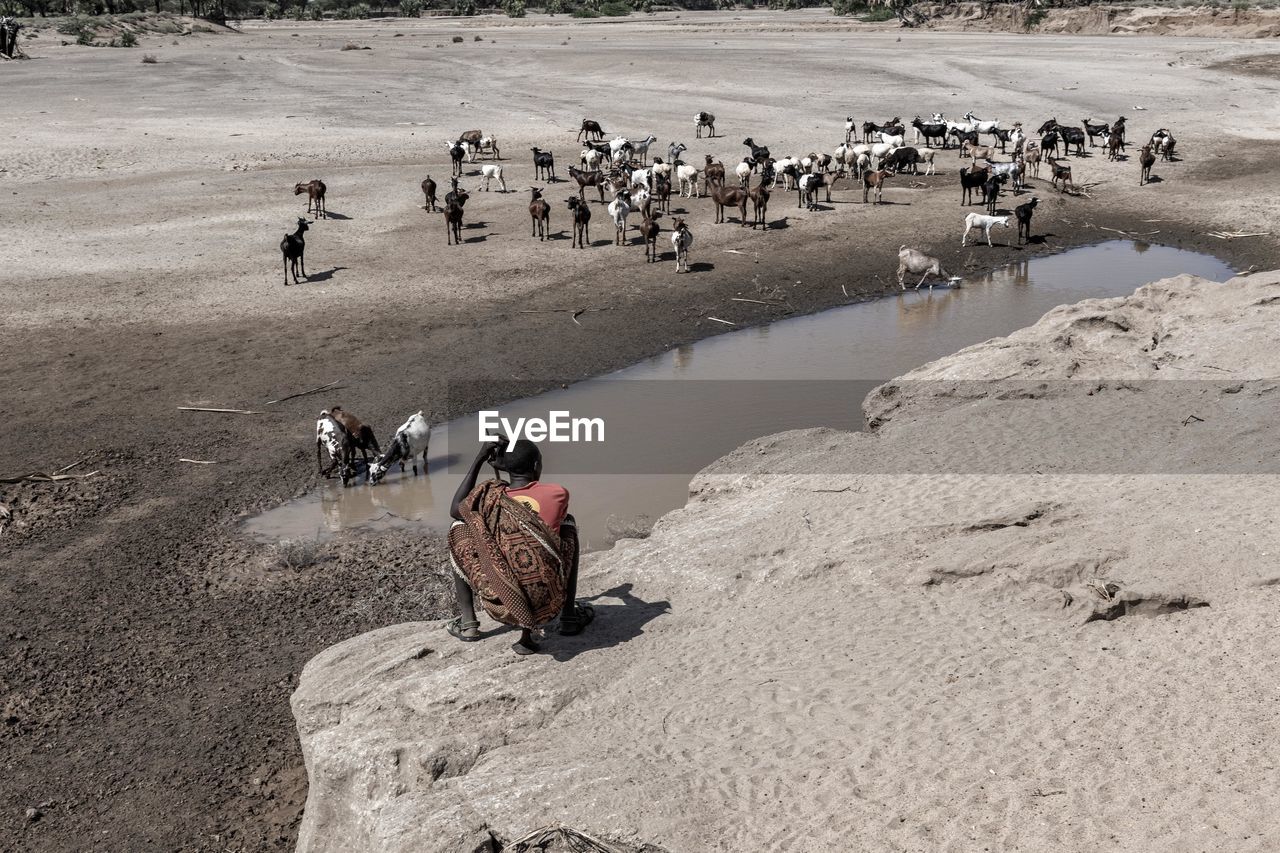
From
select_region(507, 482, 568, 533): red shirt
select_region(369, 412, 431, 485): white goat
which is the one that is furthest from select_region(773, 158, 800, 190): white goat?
select_region(507, 482, 568, 533): red shirt

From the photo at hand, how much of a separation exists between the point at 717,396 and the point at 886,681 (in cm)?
911

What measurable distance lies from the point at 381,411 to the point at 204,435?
2157 millimetres

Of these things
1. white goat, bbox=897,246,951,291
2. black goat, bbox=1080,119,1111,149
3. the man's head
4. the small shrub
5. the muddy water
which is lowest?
the small shrub

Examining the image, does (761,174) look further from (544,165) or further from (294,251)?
(294,251)

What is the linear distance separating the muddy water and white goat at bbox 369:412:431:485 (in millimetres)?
193

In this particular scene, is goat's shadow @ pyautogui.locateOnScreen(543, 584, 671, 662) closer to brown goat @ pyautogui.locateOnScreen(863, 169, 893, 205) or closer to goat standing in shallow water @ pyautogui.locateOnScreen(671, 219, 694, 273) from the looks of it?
goat standing in shallow water @ pyautogui.locateOnScreen(671, 219, 694, 273)

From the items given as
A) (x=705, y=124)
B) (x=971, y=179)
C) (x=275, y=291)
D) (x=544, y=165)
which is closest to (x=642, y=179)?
(x=544, y=165)

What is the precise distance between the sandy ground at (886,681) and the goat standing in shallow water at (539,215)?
1401 centimetres

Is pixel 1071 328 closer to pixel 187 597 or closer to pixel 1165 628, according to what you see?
pixel 1165 628

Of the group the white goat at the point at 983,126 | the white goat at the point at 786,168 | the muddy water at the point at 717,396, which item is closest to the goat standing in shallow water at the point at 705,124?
the white goat at the point at 786,168

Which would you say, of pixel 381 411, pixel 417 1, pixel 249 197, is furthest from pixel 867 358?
pixel 417 1

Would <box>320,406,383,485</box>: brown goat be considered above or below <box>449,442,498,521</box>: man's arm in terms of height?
below

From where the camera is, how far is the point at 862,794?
17.2ft

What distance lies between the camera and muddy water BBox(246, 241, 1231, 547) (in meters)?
11.7
